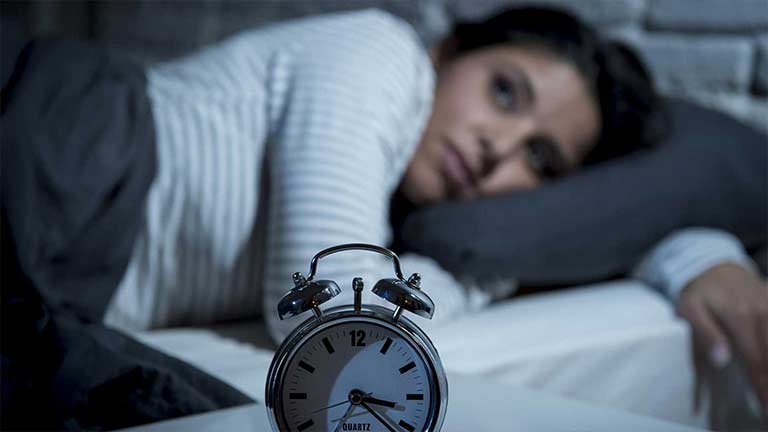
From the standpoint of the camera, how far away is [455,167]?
1.09m

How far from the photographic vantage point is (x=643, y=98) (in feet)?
3.96

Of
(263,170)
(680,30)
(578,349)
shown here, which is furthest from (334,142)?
(680,30)

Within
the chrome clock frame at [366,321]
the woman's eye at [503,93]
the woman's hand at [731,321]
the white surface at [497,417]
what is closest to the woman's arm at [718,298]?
the woman's hand at [731,321]

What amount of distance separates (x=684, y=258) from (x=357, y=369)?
2.49ft

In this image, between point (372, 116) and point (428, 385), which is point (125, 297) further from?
point (428, 385)

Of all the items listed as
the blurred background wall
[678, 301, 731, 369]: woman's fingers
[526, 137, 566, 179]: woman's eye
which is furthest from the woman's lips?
the blurred background wall

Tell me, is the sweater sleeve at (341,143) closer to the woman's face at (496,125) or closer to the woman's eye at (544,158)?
the woman's face at (496,125)

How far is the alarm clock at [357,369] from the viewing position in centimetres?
43

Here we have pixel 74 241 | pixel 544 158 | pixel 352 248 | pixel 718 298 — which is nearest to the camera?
pixel 352 248

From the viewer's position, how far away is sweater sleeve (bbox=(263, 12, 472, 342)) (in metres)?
0.82

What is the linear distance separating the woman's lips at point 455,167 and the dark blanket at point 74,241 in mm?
393

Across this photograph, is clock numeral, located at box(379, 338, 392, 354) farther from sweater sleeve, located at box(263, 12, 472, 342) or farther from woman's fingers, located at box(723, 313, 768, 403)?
woman's fingers, located at box(723, 313, 768, 403)

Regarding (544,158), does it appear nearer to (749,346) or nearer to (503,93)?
(503,93)

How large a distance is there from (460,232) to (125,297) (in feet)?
1.38
